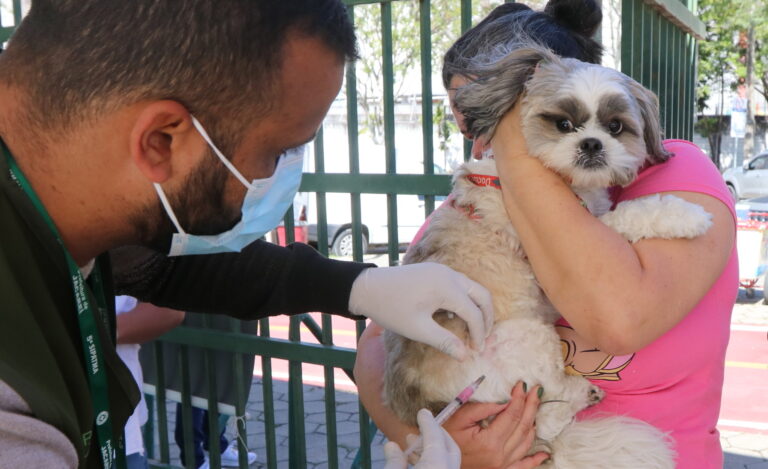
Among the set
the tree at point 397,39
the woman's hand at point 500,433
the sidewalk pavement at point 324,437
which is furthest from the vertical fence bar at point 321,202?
the tree at point 397,39

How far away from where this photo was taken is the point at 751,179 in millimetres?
23797

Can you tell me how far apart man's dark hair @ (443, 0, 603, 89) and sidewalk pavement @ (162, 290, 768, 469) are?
153 inches

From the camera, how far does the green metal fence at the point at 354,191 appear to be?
339 cm

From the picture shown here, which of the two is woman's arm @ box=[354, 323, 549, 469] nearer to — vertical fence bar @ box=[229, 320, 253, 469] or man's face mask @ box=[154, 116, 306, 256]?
man's face mask @ box=[154, 116, 306, 256]

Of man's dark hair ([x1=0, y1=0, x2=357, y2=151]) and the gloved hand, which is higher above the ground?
man's dark hair ([x1=0, y1=0, x2=357, y2=151])

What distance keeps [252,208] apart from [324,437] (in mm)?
5066

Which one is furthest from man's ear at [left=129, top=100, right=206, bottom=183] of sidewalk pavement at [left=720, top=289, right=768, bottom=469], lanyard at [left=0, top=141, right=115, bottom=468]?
sidewalk pavement at [left=720, top=289, right=768, bottom=469]

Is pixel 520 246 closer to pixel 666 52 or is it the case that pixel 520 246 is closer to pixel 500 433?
pixel 500 433

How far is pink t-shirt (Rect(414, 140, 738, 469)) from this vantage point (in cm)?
195

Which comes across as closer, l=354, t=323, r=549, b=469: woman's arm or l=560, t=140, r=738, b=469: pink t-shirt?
l=560, t=140, r=738, b=469: pink t-shirt

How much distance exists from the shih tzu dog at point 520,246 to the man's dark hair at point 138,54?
906 mm

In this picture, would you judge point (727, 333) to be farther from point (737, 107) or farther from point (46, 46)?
point (737, 107)

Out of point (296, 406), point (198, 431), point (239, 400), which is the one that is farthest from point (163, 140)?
point (198, 431)

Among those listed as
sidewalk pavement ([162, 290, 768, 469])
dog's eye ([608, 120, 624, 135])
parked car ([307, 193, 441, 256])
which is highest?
dog's eye ([608, 120, 624, 135])
